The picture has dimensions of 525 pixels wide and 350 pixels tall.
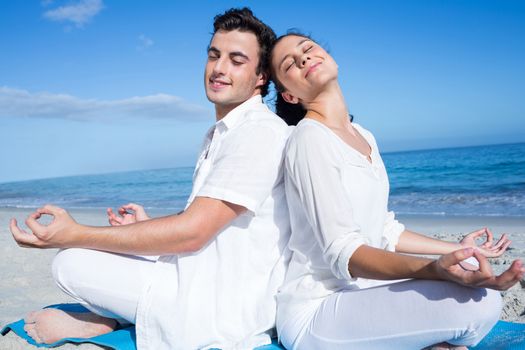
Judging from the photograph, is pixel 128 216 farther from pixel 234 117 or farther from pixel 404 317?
pixel 404 317

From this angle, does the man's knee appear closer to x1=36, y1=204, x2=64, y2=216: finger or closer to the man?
the man

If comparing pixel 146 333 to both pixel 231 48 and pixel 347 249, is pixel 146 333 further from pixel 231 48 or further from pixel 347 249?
pixel 231 48

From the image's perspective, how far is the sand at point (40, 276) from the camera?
11.4 ft

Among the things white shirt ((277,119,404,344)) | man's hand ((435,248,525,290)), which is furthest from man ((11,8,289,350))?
man's hand ((435,248,525,290))

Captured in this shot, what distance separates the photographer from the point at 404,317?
6.61ft

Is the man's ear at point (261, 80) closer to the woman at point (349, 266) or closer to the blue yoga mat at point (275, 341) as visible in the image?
the woman at point (349, 266)

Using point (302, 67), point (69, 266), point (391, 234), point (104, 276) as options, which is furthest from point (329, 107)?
point (69, 266)

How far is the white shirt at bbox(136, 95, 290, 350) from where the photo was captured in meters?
2.36

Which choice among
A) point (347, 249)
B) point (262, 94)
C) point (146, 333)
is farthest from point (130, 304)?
point (262, 94)

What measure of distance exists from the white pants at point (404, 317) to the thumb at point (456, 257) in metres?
0.18

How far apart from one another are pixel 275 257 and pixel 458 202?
37.4 feet

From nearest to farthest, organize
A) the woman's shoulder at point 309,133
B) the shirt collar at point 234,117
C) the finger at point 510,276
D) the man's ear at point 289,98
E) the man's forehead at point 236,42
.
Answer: the finger at point 510,276 → the woman's shoulder at point 309,133 → the shirt collar at point 234,117 → the man's ear at point 289,98 → the man's forehead at point 236,42

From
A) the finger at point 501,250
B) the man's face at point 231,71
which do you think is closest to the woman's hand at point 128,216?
the man's face at point 231,71

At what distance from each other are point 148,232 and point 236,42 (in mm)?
1223
